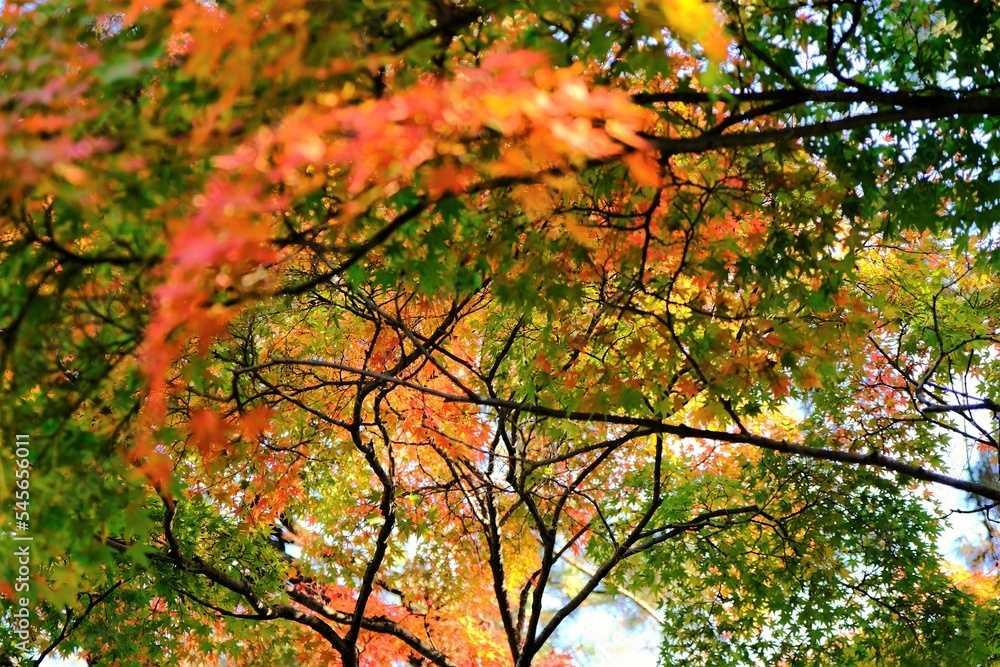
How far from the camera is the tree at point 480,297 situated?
6.61 feet

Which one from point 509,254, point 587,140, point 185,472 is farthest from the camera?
point 185,472

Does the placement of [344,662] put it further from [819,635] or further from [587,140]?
[587,140]

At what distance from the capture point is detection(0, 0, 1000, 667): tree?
6.61 feet

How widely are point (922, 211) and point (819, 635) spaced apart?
4007 mm

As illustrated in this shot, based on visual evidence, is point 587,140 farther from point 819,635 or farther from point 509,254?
point 819,635

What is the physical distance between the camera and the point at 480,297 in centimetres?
686

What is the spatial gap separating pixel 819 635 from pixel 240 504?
17.4ft

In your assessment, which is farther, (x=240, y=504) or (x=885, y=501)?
(x=240, y=504)

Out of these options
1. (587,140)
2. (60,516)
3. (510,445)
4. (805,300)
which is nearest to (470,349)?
(510,445)

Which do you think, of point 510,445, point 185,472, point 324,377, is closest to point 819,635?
point 510,445

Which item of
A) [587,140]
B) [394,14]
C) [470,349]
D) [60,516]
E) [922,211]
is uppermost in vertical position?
[470,349]

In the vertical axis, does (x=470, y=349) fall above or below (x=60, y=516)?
above

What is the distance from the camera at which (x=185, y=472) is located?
6.73 metres

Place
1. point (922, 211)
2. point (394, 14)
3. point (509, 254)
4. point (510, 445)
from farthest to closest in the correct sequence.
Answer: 1. point (510, 445)
2. point (922, 211)
3. point (509, 254)
4. point (394, 14)
